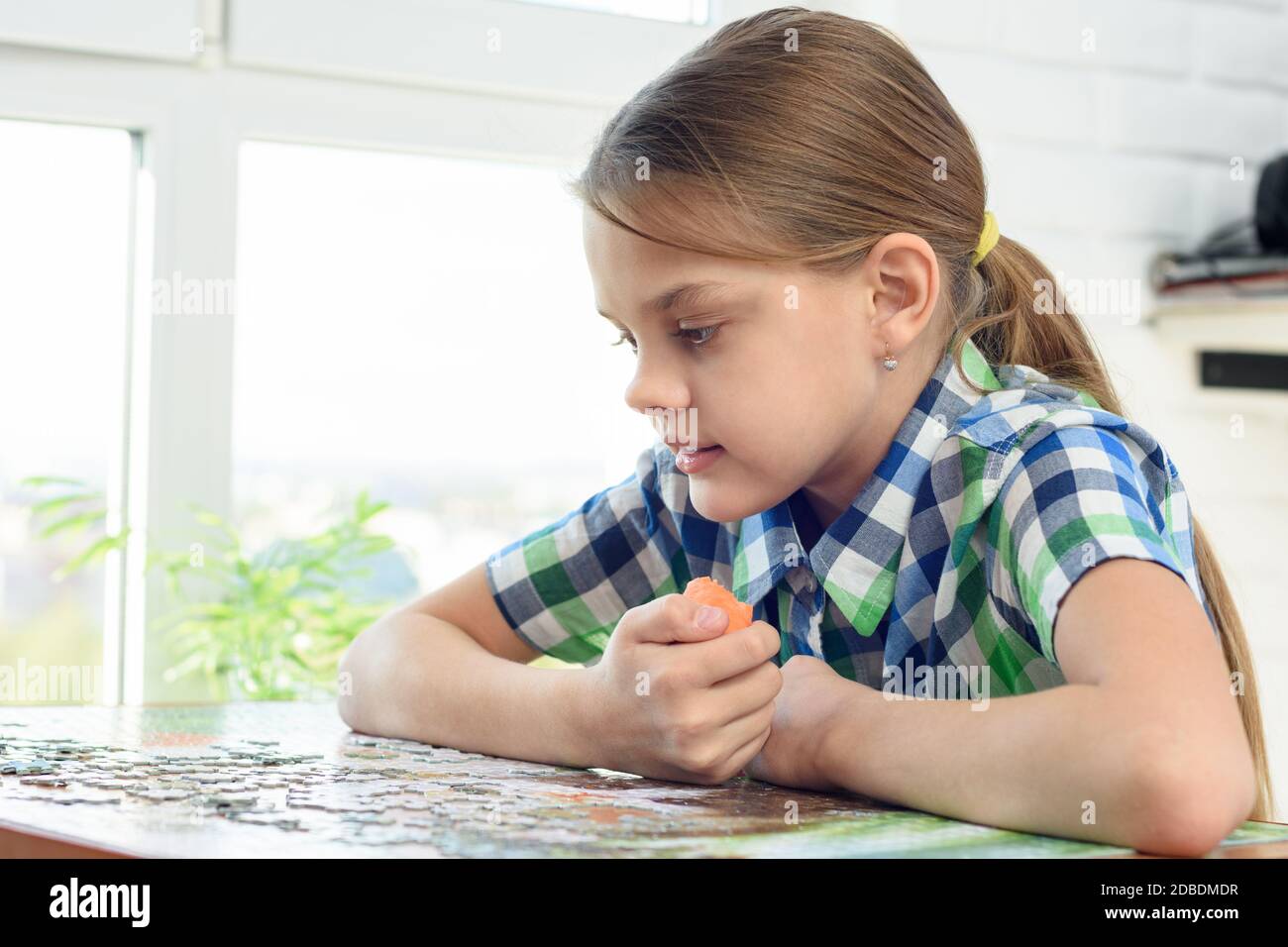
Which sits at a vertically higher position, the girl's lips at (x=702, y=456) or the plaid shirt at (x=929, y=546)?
the girl's lips at (x=702, y=456)

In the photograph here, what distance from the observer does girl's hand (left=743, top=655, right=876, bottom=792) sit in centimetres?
89

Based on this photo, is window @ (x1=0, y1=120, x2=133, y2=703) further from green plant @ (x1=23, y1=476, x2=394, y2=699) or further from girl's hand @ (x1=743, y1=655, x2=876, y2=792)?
girl's hand @ (x1=743, y1=655, x2=876, y2=792)

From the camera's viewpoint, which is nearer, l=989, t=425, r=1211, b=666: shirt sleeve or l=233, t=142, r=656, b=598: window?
l=989, t=425, r=1211, b=666: shirt sleeve

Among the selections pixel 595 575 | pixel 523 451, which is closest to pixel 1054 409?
pixel 595 575

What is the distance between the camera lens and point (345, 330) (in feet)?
6.69

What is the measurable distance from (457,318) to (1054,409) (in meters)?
1.22

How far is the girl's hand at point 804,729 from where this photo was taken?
89cm

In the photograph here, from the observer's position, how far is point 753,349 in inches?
41.1

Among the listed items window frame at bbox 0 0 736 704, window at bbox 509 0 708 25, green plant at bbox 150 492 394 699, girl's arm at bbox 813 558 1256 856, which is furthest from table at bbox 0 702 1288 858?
window at bbox 509 0 708 25

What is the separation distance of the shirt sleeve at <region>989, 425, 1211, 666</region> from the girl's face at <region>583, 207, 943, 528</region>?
0.17 meters

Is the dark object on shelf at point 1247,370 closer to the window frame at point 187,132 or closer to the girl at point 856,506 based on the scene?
the girl at point 856,506

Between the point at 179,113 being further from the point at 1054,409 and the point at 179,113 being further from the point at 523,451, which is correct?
the point at 1054,409

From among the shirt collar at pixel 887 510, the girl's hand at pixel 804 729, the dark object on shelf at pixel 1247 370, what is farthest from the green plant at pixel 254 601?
the dark object on shelf at pixel 1247 370

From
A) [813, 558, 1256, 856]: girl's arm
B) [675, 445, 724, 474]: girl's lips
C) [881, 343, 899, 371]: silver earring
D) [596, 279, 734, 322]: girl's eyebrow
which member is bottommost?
[813, 558, 1256, 856]: girl's arm
